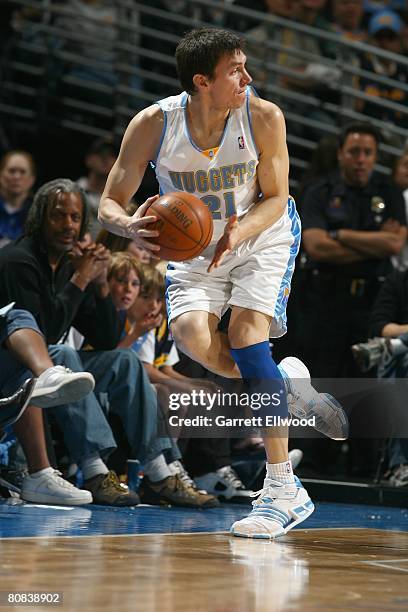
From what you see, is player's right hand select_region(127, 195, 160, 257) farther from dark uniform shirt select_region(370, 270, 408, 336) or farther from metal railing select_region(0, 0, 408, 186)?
metal railing select_region(0, 0, 408, 186)

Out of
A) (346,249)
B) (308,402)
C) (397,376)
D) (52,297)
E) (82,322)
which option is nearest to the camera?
(308,402)

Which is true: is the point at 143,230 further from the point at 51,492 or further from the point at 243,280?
the point at 51,492

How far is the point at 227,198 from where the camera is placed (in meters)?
4.35

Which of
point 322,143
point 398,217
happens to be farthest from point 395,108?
point 398,217

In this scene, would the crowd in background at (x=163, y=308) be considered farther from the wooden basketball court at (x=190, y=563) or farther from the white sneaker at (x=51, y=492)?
the wooden basketball court at (x=190, y=563)

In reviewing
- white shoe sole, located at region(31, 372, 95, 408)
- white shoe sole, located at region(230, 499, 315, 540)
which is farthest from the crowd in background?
white shoe sole, located at region(230, 499, 315, 540)

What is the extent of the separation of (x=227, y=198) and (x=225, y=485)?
6.62 ft

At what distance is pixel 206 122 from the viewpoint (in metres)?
4.32

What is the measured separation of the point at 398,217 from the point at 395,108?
1686 millimetres

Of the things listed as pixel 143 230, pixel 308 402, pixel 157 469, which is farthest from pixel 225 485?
pixel 143 230

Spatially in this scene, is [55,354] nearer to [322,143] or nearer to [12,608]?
A: [12,608]

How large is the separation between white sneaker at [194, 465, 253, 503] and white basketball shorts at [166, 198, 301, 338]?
1.55 metres

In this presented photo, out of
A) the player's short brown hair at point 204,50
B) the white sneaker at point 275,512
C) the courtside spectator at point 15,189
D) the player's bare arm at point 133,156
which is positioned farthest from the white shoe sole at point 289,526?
the courtside spectator at point 15,189

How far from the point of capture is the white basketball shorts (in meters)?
4.27
